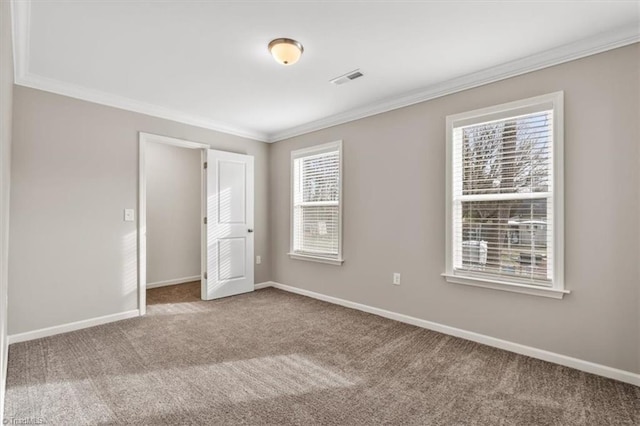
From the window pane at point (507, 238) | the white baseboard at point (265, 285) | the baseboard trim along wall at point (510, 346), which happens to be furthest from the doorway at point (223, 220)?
the window pane at point (507, 238)

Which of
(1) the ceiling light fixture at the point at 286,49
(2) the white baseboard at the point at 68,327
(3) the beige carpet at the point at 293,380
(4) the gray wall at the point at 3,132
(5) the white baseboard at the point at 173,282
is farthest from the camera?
(5) the white baseboard at the point at 173,282

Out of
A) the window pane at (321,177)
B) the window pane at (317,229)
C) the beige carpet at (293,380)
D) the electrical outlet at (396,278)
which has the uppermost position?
the window pane at (321,177)

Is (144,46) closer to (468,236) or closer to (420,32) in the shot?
(420,32)

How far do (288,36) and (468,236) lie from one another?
2.33 metres

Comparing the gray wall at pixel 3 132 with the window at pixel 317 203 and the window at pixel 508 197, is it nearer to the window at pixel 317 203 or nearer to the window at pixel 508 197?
the window at pixel 317 203

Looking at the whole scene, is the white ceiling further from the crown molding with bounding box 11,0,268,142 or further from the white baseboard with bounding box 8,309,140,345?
the white baseboard with bounding box 8,309,140,345

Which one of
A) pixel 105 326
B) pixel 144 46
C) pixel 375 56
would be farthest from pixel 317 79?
pixel 105 326

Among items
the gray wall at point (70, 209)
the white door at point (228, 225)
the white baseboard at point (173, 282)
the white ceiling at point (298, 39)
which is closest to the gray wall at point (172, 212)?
the white baseboard at point (173, 282)

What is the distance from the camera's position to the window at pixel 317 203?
422cm

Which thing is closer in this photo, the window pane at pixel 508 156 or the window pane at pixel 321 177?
the window pane at pixel 508 156

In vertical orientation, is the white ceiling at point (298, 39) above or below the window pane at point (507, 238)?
above

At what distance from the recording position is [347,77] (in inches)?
120

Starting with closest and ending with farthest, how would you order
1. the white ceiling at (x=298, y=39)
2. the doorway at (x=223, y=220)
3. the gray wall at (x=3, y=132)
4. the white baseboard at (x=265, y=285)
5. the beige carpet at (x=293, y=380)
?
the gray wall at (x=3, y=132)
the beige carpet at (x=293, y=380)
the white ceiling at (x=298, y=39)
the doorway at (x=223, y=220)
the white baseboard at (x=265, y=285)

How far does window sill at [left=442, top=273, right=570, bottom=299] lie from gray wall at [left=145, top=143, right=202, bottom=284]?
435cm
